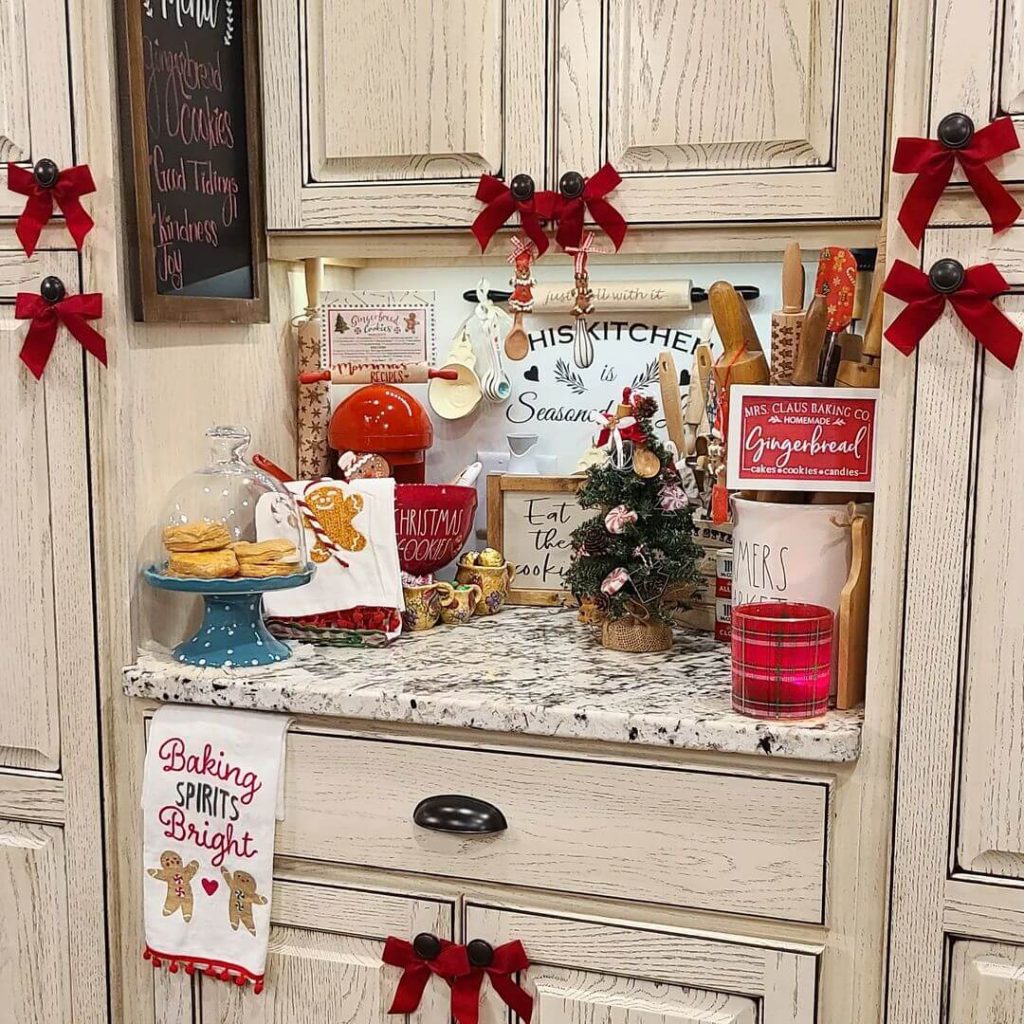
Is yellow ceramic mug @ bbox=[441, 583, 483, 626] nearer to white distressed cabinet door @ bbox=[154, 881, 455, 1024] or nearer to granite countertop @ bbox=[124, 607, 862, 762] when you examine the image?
granite countertop @ bbox=[124, 607, 862, 762]

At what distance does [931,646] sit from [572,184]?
75 cm

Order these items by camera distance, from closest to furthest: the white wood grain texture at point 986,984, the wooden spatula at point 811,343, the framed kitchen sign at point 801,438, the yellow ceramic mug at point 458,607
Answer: the white wood grain texture at point 986,984 → the framed kitchen sign at point 801,438 → the wooden spatula at point 811,343 → the yellow ceramic mug at point 458,607

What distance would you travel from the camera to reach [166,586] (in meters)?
1.74

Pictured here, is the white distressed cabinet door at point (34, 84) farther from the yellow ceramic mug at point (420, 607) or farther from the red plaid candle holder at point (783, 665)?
the red plaid candle holder at point (783, 665)

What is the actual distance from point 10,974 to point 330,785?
58 cm

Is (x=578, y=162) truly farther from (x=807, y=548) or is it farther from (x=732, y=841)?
(x=732, y=841)

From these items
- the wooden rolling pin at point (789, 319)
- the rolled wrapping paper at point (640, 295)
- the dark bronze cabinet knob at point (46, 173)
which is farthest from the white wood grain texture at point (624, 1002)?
the dark bronze cabinet knob at point (46, 173)

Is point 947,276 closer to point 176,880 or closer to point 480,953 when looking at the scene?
point 480,953

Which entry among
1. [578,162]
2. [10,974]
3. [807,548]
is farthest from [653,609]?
[10,974]

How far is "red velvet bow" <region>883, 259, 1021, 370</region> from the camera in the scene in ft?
4.56

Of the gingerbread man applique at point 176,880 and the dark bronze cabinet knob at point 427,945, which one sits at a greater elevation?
the gingerbread man applique at point 176,880

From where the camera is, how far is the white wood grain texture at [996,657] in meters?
1.41

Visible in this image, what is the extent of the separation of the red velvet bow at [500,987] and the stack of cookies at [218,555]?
560 mm

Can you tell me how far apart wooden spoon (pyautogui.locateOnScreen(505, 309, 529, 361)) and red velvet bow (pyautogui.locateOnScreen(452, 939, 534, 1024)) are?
84 centimetres
